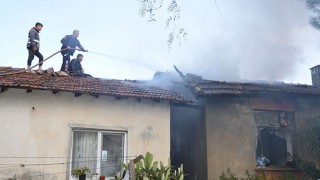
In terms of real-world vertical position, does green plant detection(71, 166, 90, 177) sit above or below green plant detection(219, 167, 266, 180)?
above

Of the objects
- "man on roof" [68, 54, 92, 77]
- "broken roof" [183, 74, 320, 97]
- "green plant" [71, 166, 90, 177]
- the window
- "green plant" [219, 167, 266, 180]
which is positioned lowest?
"green plant" [219, 167, 266, 180]

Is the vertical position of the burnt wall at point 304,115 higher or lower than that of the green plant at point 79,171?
higher

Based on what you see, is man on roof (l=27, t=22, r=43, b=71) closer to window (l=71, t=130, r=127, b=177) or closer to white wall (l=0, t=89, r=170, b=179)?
white wall (l=0, t=89, r=170, b=179)

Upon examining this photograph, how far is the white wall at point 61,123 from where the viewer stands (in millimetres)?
7504

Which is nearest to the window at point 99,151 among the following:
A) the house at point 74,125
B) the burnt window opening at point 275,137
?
the house at point 74,125

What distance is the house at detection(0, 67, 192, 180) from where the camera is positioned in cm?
751

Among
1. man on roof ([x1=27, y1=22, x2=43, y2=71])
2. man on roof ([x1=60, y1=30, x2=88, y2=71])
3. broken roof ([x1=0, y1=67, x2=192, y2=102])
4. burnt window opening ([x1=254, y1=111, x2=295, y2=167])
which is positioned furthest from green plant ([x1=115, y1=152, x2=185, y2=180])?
man on roof ([x1=60, y1=30, x2=88, y2=71])

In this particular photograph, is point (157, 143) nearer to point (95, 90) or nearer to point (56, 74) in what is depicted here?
point (95, 90)

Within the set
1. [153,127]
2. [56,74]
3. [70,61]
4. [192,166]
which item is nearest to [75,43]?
[70,61]

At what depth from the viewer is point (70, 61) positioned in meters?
A: 11.6

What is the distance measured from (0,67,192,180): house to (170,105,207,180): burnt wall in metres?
1.59

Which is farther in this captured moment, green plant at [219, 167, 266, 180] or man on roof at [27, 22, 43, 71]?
man on roof at [27, 22, 43, 71]

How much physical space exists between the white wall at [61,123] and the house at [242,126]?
1185 millimetres

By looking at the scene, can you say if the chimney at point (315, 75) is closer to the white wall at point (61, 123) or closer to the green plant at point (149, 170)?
the white wall at point (61, 123)
